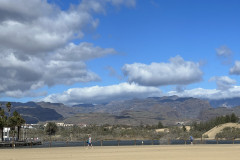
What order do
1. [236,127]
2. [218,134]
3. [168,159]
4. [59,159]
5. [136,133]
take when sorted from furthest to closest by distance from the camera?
[136,133]
[236,127]
[218,134]
[59,159]
[168,159]

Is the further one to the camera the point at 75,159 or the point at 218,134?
the point at 218,134

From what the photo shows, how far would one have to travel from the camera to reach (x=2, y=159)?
36.0 meters

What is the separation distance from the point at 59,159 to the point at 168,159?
10.8m

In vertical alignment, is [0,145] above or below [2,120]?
below

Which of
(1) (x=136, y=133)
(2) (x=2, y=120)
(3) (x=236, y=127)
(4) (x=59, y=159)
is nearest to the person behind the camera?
(4) (x=59, y=159)

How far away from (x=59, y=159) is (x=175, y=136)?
139719mm

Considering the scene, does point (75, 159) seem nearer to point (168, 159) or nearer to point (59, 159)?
point (59, 159)

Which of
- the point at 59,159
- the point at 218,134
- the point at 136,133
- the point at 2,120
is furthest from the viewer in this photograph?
the point at 136,133

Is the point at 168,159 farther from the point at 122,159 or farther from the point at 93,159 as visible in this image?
the point at 93,159

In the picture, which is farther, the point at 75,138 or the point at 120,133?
the point at 120,133

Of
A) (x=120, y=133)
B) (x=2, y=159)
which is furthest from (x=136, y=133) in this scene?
(x=2, y=159)

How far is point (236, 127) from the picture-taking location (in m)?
173

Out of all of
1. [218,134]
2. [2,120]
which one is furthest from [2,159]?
[218,134]

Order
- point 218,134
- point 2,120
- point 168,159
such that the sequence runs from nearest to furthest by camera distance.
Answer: point 168,159 → point 2,120 → point 218,134
